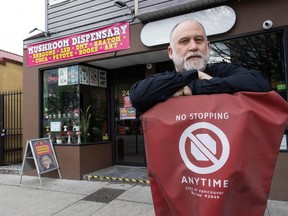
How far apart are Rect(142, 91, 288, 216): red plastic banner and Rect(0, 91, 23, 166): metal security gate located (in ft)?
24.7

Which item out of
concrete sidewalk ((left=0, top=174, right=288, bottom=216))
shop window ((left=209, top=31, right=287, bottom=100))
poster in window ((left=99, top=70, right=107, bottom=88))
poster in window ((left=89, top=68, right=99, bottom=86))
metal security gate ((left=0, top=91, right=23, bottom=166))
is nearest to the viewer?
concrete sidewalk ((left=0, top=174, right=288, bottom=216))

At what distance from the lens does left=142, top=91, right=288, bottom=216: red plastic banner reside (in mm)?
1077

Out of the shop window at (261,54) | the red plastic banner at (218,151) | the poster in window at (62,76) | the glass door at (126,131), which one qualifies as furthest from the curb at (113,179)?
the red plastic banner at (218,151)

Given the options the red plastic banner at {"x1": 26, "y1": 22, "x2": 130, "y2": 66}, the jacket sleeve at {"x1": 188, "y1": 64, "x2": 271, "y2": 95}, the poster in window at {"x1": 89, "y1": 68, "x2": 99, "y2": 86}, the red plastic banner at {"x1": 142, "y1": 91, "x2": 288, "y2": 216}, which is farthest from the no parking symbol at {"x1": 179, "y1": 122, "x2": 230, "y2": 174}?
the poster in window at {"x1": 89, "y1": 68, "x2": 99, "y2": 86}

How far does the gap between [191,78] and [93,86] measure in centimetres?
561

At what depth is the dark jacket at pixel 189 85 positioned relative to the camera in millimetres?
1230

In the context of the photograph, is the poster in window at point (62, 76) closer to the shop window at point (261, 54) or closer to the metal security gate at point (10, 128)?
the metal security gate at point (10, 128)

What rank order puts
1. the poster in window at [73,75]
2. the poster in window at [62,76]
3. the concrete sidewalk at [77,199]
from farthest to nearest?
the poster in window at [62,76]
the poster in window at [73,75]
the concrete sidewalk at [77,199]

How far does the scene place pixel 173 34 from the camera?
59.8 inches

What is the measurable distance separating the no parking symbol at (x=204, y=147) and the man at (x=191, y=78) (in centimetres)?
19

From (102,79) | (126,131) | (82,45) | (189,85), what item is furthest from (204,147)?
(102,79)

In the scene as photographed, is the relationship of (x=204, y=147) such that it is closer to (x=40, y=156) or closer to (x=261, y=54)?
(x=261, y=54)

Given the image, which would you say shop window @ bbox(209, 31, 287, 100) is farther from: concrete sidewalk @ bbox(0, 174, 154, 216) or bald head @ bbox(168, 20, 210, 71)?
bald head @ bbox(168, 20, 210, 71)

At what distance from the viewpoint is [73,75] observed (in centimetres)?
631
